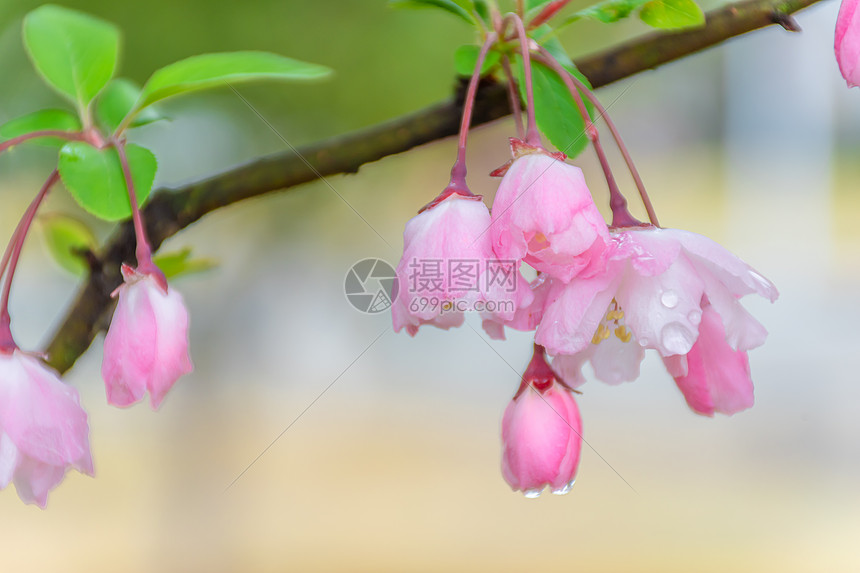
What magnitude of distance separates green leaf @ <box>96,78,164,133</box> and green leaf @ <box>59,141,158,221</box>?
0.33 ft

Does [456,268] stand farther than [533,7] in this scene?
No

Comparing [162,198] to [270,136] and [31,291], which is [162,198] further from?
[31,291]

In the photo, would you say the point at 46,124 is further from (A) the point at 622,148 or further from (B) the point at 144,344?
(A) the point at 622,148

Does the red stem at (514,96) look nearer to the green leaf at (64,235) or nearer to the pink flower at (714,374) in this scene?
the pink flower at (714,374)

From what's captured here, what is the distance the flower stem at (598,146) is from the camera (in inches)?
19.2

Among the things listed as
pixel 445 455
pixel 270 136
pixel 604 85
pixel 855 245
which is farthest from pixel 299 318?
pixel 855 245

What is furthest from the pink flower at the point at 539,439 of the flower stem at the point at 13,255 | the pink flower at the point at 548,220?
the flower stem at the point at 13,255

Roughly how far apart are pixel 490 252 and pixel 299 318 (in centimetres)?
464

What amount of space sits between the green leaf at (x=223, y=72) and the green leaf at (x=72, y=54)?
4 cm

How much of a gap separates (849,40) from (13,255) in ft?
1.69

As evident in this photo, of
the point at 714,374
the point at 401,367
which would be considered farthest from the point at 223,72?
the point at 401,367

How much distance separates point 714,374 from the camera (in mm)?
514

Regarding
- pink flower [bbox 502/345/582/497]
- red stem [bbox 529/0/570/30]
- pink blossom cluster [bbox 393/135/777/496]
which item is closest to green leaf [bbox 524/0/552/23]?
red stem [bbox 529/0/570/30]

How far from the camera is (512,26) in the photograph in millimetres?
555
